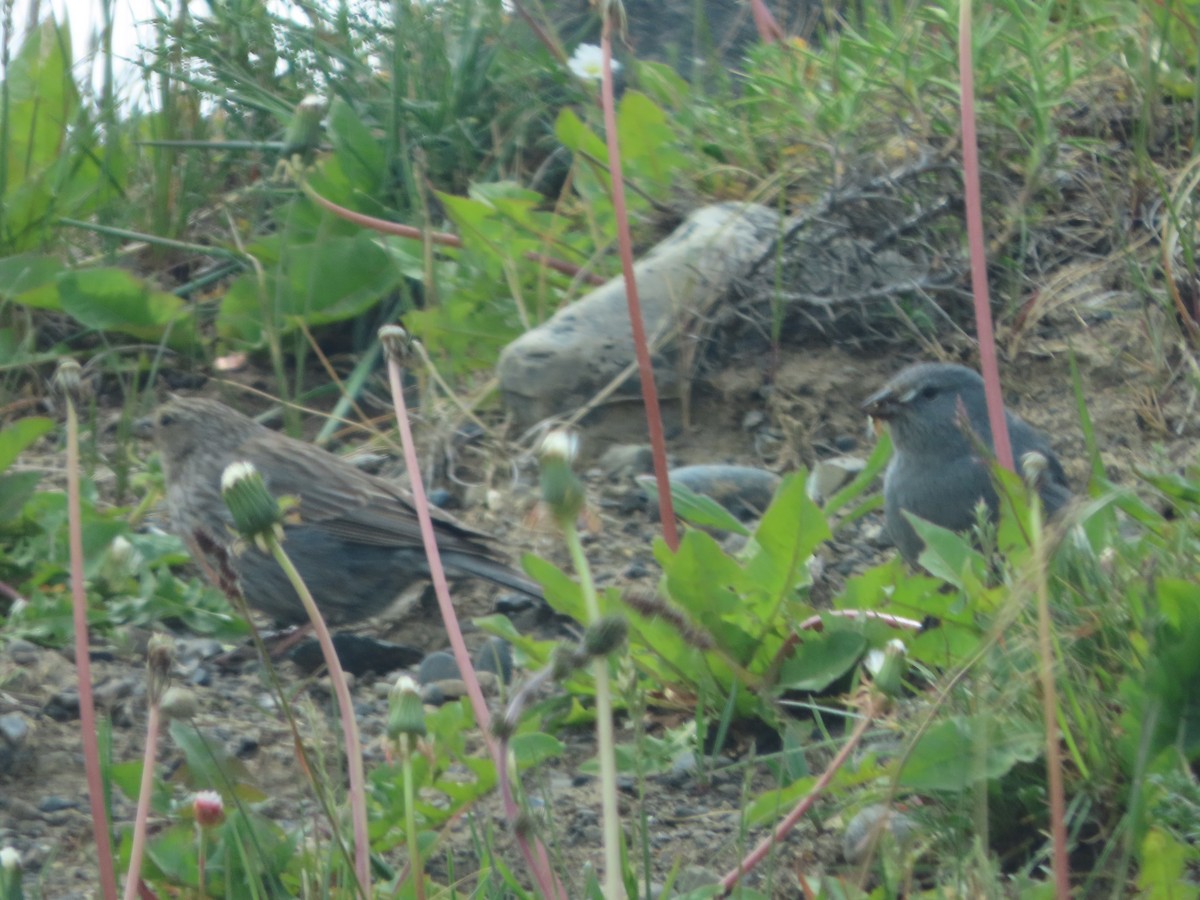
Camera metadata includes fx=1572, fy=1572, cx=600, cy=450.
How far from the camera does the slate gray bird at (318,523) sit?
4.66m

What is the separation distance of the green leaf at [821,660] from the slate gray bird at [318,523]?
6.30 feet

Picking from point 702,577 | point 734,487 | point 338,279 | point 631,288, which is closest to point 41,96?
point 338,279

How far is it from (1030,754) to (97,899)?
142 cm

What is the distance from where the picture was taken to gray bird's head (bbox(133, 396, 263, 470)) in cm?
495

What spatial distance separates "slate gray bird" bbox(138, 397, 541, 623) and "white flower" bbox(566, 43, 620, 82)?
75.9 inches

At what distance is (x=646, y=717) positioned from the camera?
3201mm

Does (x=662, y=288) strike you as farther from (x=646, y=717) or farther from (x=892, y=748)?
(x=892, y=748)

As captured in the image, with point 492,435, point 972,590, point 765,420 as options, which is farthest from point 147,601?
point 972,590

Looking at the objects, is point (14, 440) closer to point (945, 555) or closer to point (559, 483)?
A: point (945, 555)

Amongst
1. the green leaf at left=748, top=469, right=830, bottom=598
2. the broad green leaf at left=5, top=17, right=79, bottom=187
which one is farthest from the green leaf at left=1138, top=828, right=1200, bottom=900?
the broad green leaf at left=5, top=17, right=79, bottom=187

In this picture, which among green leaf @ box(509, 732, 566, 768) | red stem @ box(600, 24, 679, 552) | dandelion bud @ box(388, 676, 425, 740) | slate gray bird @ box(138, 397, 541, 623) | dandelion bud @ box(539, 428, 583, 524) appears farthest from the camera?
slate gray bird @ box(138, 397, 541, 623)

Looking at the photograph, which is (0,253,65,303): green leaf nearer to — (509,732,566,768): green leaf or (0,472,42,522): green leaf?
(0,472,42,522): green leaf

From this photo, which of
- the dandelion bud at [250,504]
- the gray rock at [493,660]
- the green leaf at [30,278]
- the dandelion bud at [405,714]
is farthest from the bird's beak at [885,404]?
the green leaf at [30,278]

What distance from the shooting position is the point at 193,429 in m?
5.05
